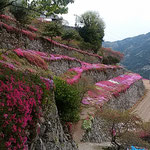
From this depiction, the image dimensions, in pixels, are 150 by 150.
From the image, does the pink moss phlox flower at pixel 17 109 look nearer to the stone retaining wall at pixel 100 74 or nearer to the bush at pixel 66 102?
the bush at pixel 66 102

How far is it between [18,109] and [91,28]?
149 ft

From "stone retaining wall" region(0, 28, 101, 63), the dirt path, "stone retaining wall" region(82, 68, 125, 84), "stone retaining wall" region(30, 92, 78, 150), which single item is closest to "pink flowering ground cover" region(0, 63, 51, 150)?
"stone retaining wall" region(30, 92, 78, 150)

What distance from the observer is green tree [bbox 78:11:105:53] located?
159 ft

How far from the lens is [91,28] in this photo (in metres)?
48.5

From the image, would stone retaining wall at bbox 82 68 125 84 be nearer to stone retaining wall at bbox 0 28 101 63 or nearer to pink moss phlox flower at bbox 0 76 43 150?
stone retaining wall at bbox 0 28 101 63

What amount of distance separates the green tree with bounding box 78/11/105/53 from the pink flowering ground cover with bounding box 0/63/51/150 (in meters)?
41.2

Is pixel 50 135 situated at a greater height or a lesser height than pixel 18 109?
lesser

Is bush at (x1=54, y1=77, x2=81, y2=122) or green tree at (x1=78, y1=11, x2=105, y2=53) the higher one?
green tree at (x1=78, y1=11, x2=105, y2=53)

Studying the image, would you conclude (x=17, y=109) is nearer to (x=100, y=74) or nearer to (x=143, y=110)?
(x=143, y=110)

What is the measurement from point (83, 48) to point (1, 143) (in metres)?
40.0

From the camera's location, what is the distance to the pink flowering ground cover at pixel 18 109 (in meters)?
5.12

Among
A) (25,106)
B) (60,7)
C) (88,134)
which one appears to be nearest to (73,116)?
(88,134)

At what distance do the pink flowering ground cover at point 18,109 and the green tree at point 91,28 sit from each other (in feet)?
135

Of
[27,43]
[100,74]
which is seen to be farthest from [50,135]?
[100,74]
